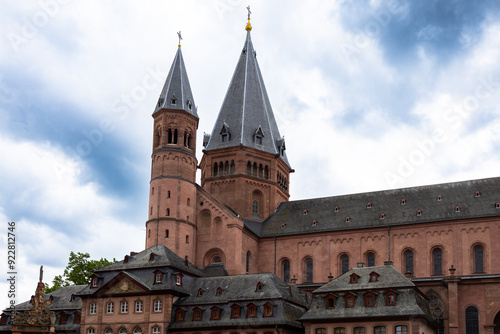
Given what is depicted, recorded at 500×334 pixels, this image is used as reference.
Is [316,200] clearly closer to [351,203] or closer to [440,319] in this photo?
[351,203]

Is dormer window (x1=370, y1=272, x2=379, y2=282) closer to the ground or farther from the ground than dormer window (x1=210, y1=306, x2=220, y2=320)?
farther from the ground

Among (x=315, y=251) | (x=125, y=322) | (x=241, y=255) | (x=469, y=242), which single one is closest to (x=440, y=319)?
(x=469, y=242)

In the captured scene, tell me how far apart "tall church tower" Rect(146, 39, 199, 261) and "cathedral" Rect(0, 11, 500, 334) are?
7.7 inches

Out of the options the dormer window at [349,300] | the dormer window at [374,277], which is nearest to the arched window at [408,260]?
the dormer window at [374,277]

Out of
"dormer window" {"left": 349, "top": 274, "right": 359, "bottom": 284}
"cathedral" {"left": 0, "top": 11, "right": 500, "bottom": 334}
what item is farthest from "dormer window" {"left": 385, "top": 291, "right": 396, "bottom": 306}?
"dormer window" {"left": 349, "top": 274, "right": 359, "bottom": 284}

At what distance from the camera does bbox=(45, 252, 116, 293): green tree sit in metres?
105

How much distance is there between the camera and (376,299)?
69750mm

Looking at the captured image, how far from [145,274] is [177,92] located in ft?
97.0

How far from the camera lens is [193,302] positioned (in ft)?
252

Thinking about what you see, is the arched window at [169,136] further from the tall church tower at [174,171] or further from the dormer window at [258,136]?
the dormer window at [258,136]

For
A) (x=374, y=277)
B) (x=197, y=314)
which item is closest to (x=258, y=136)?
(x=197, y=314)

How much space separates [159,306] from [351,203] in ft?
111

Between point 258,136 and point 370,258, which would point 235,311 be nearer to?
point 370,258

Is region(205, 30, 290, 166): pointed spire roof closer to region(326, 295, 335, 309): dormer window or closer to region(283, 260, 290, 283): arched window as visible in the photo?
region(283, 260, 290, 283): arched window
